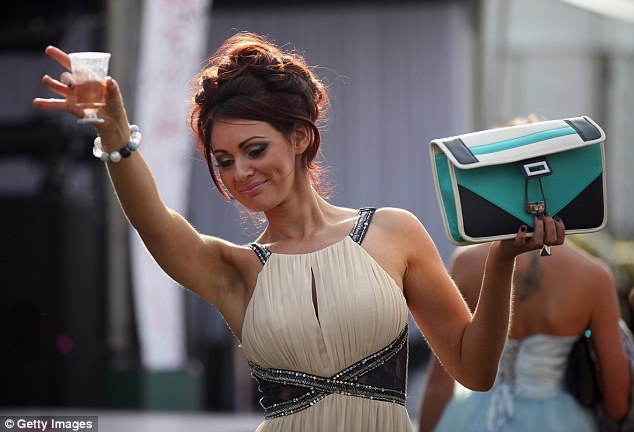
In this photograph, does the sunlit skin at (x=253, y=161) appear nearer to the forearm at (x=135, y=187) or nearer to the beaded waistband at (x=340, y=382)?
the forearm at (x=135, y=187)

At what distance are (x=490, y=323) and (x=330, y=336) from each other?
363mm

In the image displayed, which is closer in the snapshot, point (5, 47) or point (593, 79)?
point (5, 47)

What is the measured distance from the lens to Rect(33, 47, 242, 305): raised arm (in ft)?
7.80

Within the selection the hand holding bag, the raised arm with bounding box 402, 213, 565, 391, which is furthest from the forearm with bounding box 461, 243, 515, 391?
the hand holding bag

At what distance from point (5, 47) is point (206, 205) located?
2.55 m

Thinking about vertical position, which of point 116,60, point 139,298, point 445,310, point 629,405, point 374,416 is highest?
point 116,60

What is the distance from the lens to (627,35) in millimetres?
11969

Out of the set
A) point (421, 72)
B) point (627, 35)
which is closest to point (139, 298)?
point (421, 72)

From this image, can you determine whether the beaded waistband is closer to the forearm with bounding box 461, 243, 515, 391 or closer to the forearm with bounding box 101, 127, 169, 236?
the forearm with bounding box 461, 243, 515, 391

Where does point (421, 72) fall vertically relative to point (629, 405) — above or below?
above

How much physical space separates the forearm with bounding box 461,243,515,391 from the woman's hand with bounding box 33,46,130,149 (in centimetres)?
84

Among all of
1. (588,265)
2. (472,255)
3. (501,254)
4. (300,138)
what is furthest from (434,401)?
(501,254)

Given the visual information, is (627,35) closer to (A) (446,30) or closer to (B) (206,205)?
(A) (446,30)

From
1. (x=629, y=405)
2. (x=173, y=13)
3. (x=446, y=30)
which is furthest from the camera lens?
(x=446, y=30)
